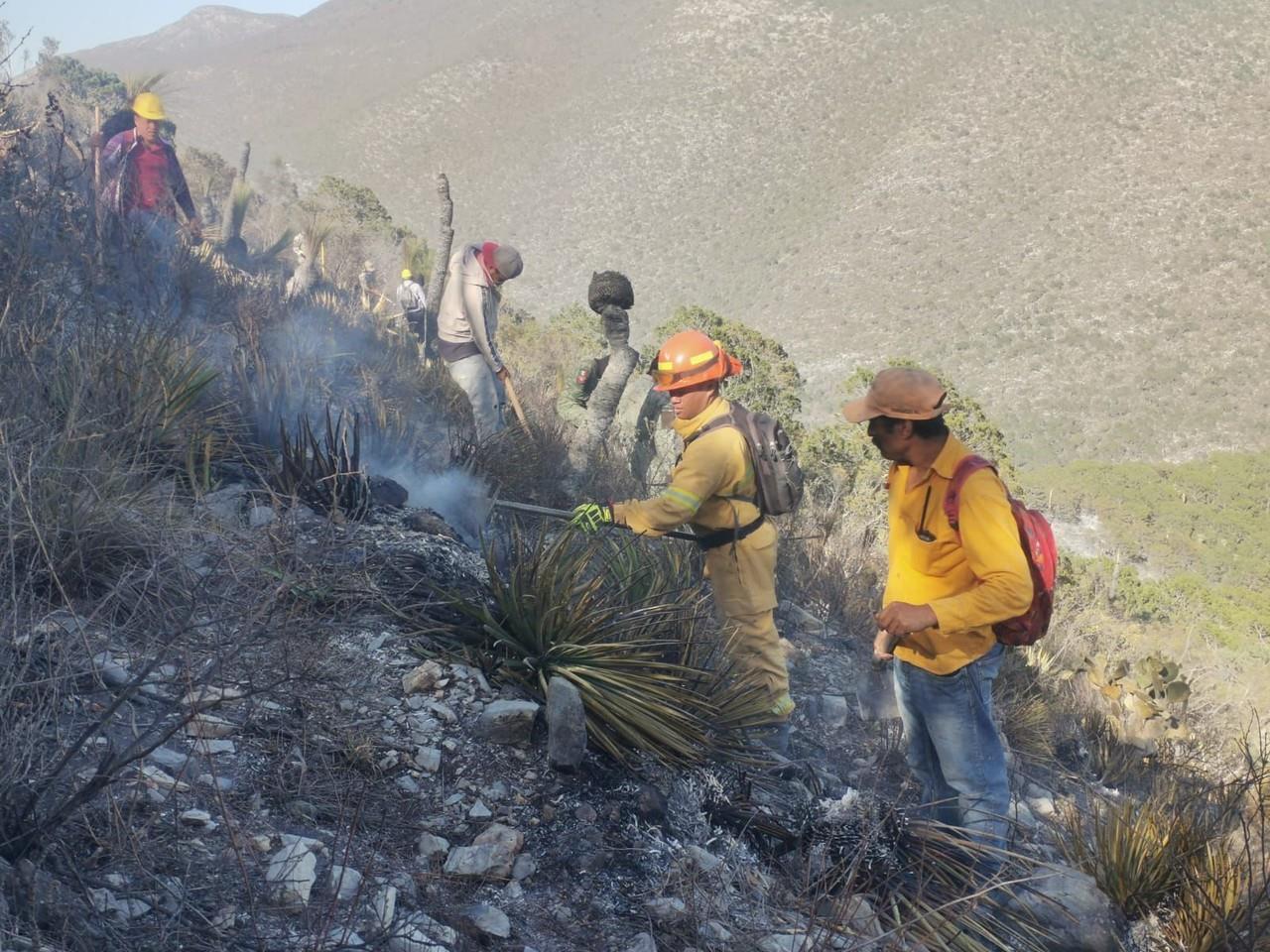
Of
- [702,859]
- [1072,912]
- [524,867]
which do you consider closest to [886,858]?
[702,859]

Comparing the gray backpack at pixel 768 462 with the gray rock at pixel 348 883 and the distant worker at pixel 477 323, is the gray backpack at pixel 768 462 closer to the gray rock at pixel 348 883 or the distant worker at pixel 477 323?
the gray rock at pixel 348 883

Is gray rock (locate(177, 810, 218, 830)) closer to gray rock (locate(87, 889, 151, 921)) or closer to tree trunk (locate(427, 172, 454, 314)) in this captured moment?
Result: gray rock (locate(87, 889, 151, 921))

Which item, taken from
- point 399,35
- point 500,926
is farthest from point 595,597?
point 399,35

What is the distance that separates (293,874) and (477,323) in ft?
15.6

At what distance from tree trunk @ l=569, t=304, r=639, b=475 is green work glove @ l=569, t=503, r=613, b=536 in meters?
3.10

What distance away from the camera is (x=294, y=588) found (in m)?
4.11

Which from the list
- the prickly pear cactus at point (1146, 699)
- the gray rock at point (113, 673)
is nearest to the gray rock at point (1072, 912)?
the gray rock at point (113, 673)

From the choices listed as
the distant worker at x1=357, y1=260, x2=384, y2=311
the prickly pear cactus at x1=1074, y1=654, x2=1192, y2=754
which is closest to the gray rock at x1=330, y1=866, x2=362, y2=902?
the prickly pear cactus at x1=1074, y1=654, x2=1192, y2=754

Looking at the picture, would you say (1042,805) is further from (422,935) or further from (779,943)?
(422,935)

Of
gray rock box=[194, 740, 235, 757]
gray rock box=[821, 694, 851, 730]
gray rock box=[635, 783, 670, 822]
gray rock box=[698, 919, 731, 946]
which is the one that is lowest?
gray rock box=[821, 694, 851, 730]

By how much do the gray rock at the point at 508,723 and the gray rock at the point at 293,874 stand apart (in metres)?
1.00

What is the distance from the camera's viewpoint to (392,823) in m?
3.50

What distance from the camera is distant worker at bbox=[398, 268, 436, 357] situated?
1170 centimetres

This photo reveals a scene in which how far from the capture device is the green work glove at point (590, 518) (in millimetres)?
4348
